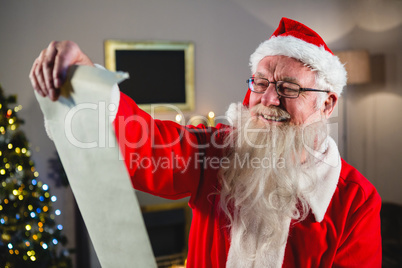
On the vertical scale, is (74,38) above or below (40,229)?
above

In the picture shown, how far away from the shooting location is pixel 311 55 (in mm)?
1192

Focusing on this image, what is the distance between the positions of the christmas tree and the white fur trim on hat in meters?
1.87

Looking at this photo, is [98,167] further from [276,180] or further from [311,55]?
[311,55]

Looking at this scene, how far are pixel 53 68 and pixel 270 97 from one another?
734 mm

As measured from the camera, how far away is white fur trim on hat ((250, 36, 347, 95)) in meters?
1.19

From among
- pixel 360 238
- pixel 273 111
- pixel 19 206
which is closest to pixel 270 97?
pixel 273 111

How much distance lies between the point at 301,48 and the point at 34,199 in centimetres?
216

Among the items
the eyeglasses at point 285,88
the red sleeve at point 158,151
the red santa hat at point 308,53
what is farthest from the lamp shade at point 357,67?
the red sleeve at point 158,151

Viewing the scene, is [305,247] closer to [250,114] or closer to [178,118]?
[250,114]

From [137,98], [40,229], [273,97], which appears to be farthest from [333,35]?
[40,229]

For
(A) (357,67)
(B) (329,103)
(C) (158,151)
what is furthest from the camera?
(A) (357,67)

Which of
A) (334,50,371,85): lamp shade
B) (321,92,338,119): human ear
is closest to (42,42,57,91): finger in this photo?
(321,92,338,119): human ear

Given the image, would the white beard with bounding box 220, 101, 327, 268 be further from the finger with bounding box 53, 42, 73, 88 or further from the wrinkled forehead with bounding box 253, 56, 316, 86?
the finger with bounding box 53, 42, 73, 88

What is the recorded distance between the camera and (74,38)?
2.88 m
